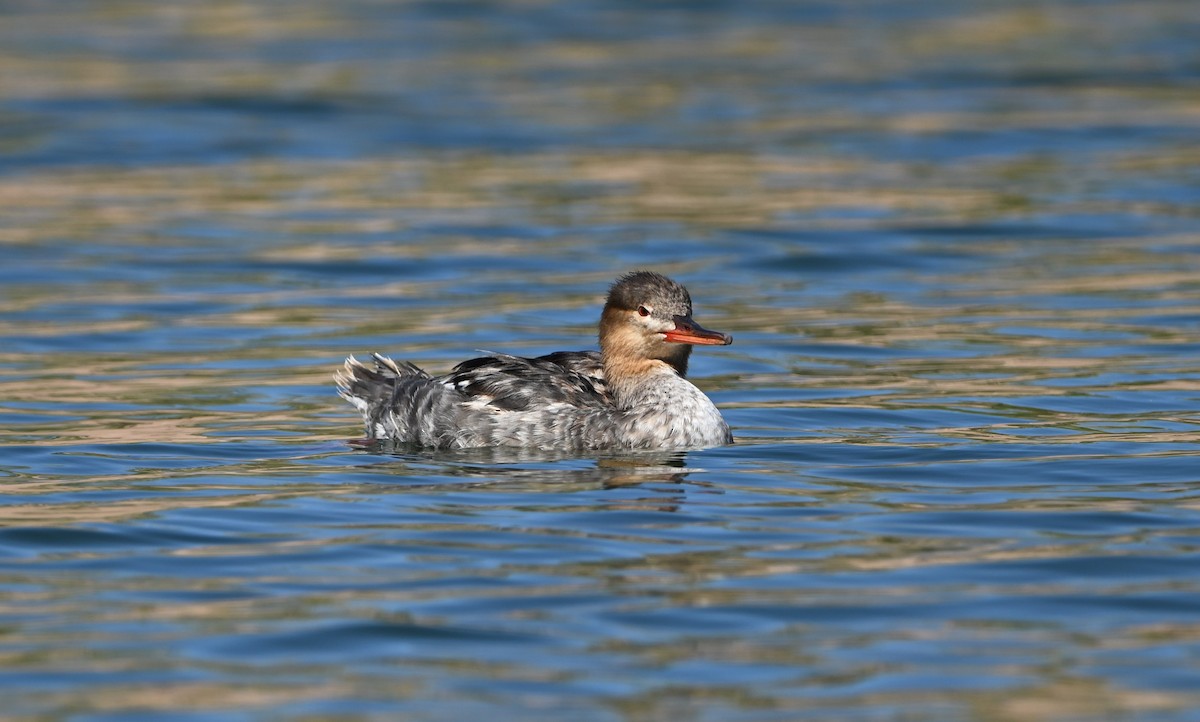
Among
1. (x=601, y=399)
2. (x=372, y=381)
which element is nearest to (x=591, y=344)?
(x=372, y=381)

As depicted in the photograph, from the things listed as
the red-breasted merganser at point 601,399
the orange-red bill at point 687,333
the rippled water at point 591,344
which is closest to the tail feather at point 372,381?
the red-breasted merganser at point 601,399

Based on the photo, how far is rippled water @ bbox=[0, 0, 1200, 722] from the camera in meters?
7.55

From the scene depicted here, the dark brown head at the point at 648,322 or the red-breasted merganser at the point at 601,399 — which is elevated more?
the dark brown head at the point at 648,322

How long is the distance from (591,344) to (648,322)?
387cm

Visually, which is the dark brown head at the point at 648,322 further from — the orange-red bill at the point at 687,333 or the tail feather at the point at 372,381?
the tail feather at the point at 372,381

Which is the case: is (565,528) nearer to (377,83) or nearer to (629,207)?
(629,207)

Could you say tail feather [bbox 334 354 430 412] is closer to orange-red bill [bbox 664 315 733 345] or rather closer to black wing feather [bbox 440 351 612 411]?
black wing feather [bbox 440 351 612 411]

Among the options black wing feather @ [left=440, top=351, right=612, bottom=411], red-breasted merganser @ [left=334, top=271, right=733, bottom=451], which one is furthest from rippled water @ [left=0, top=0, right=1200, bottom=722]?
black wing feather @ [left=440, top=351, right=612, bottom=411]

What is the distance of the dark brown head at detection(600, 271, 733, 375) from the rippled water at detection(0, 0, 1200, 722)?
2.30 ft

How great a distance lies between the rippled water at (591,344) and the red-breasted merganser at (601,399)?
22 centimetres

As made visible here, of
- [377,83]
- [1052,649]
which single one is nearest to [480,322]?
[1052,649]

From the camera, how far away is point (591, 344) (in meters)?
15.2

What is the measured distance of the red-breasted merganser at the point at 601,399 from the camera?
441 inches

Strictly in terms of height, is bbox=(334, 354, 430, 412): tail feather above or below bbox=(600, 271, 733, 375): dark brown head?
below
